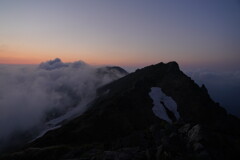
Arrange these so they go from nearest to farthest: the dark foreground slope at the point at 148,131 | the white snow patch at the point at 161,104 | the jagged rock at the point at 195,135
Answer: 1. the dark foreground slope at the point at 148,131
2. the jagged rock at the point at 195,135
3. the white snow patch at the point at 161,104

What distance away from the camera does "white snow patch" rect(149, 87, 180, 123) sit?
83.5m

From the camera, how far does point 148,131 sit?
42250 millimetres

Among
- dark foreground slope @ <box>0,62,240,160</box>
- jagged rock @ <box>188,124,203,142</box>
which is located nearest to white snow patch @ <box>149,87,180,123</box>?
dark foreground slope @ <box>0,62,240,160</box>

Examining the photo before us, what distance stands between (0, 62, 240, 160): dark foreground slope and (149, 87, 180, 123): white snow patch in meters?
1.90

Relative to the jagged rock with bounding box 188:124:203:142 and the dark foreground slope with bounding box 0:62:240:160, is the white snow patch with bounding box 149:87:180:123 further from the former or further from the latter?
the jagged rock with bounding box 188:124:203:142

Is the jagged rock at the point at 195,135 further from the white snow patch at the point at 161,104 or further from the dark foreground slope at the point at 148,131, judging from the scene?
the white snow patch at the point at 161,104

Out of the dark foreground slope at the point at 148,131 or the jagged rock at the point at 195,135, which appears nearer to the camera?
the dark foreground slope at the point at 148,131

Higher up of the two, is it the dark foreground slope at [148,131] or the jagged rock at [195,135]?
the jagged rock at [195,135]

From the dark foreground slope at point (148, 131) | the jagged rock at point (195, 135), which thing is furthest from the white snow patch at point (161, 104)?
the jagged rock at point (195, 135)

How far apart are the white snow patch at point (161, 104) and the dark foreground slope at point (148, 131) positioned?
1899 millimetres

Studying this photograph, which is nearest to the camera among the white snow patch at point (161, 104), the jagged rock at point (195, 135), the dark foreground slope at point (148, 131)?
the dark foreground slope at point (148, 131)

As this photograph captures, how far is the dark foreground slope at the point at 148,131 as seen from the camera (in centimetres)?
2792

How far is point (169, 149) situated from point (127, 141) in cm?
1328

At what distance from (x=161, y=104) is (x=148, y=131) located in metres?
50.7
